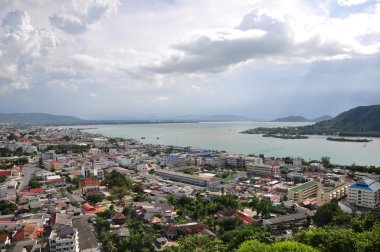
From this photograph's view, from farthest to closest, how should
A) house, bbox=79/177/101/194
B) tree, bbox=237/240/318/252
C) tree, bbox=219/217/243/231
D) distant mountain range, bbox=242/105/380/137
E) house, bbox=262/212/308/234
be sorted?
distant mountain range, bbox=242/105/380/137 < house, bbox=79/177/101/194 < house, bbox=262/212/308/234 < tree, bbox=219/217/243/231 < tree, bbox=237/240/318/252

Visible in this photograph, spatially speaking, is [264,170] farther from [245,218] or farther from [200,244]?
[200,244]

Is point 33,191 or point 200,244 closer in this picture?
point 200,244

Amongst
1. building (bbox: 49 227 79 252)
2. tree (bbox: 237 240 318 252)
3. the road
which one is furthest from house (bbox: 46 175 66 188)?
tree (bbox: 237 240 318 252)

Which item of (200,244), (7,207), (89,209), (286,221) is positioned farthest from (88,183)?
(286,221)

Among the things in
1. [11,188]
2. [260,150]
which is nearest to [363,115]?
[260,150]

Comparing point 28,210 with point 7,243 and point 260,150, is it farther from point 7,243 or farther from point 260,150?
point 260,150

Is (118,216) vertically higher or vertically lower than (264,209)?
lower

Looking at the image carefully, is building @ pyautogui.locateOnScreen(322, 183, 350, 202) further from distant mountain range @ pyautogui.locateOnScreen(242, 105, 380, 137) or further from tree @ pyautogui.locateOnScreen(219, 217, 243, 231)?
distant mountain range @ pyautogui.locateOnScreen(242, 105, 380, 137)
